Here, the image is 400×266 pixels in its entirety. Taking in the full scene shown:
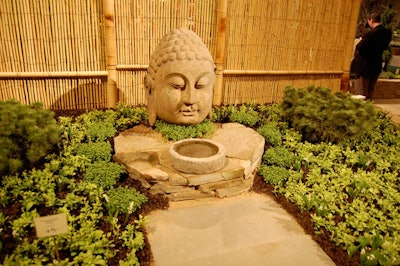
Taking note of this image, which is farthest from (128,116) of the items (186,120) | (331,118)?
(331,118)

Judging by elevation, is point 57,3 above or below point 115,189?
above

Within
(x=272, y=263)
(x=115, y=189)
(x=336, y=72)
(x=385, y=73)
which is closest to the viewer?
(x=272, y=263)

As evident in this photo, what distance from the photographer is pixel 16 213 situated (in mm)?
3387

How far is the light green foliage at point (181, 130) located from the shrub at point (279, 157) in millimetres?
1021

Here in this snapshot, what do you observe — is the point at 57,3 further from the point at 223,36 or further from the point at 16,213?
the point at 16,213

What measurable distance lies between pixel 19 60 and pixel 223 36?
146 inches

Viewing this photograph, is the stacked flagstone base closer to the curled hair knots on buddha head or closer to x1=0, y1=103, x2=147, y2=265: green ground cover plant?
x1=0, y1=103, x2=147, y2=265: green ground cover plant

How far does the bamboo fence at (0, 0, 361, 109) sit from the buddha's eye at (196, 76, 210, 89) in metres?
1.75

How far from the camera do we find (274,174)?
180 inches

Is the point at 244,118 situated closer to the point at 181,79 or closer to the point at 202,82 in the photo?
the point at 202,82

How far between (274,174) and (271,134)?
1.01m

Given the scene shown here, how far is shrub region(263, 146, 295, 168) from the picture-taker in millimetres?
4828

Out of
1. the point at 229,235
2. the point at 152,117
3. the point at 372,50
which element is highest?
the point at 372,50

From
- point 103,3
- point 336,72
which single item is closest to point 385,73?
point 336,72
